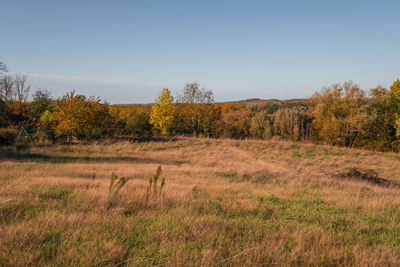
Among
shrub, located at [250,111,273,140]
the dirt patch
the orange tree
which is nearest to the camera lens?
the dirt patch

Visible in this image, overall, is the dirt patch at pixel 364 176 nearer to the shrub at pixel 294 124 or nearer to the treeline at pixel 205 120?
the treeline at pixel 205 120

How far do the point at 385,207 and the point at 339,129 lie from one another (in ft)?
136

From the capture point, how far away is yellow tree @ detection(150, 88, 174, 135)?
49.5m

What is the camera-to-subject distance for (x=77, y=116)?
23.5m

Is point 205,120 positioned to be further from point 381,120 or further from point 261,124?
point 381,120

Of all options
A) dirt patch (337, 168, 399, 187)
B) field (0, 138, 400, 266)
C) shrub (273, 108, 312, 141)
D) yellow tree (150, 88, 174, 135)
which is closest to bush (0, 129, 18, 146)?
field (0, 138, 400, 266)

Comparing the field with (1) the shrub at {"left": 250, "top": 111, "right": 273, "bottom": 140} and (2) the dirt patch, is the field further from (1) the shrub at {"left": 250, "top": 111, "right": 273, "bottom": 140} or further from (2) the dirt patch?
(1) the shrub at {"left": 250, "top": 111, "right": 273, "bottom": 140}

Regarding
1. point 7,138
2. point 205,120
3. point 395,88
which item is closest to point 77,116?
point 7,138

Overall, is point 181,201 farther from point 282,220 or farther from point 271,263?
point 271,263

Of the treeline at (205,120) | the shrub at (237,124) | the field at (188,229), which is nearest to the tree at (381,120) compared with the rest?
the treeline at (205,120)

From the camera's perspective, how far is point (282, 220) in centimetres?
515

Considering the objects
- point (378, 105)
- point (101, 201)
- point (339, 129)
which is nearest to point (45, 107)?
point (101, 201)

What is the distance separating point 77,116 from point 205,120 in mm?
35955

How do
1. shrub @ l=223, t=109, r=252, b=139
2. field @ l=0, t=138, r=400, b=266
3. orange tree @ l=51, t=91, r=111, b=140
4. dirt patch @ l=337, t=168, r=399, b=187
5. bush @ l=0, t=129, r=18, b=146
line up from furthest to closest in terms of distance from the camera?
1. shrub @ l=223, t=109, r=252, b=139
2. orange tree @ l=51, t=91, r=111, b=140
3. bush @ l=0, t=129, r=18, b=146
4. dirt patch @ l=337, t=168, r=399, b=187
5. field @ l=0, t=138, r=400, b=266
